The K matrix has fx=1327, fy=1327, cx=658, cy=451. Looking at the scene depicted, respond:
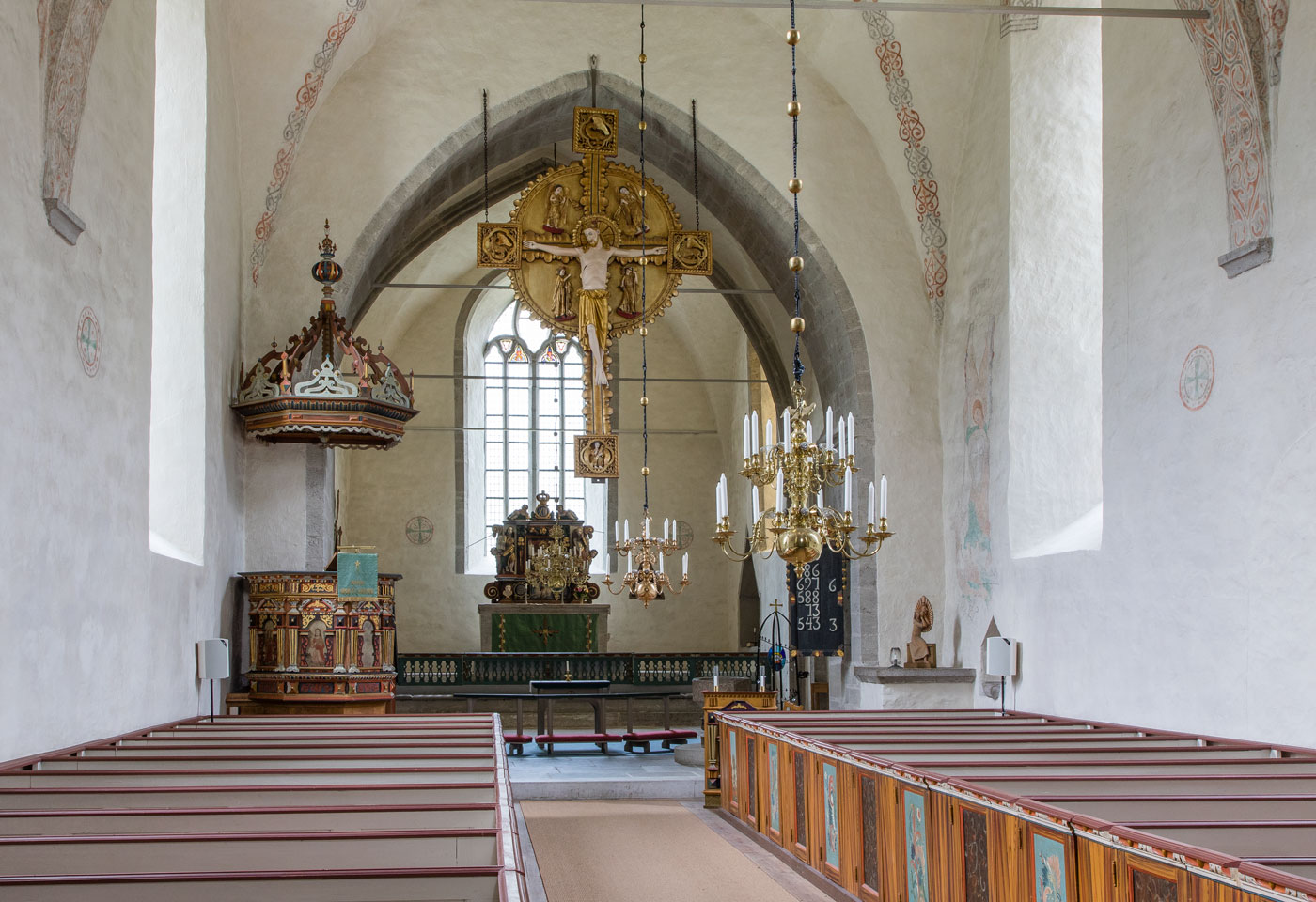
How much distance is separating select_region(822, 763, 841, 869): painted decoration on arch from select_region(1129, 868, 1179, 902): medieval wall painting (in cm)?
289

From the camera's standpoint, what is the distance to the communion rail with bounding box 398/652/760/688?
1556 cm

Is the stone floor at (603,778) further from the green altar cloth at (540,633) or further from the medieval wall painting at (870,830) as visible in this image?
the green altar cloth at (540,633)

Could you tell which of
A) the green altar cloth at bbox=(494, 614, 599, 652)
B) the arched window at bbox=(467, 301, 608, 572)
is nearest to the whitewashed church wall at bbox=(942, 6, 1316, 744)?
the green altar cloth at bbox=(494, 614, 599, 652)

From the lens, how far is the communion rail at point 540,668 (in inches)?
613

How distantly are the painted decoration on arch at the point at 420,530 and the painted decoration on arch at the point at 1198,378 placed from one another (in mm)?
13756

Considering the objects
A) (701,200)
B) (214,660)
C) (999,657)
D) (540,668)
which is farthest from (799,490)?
(540,668)

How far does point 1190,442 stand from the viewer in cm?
765

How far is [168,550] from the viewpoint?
9.37 metres

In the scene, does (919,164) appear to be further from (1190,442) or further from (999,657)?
(1190,442)

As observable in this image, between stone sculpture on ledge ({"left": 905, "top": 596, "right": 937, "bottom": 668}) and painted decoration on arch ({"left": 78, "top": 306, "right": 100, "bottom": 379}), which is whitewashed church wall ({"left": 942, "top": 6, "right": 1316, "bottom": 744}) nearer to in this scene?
stone sculpture on ledge ({"left": 905, "top": 596, "right": 937, "bottom": 668})

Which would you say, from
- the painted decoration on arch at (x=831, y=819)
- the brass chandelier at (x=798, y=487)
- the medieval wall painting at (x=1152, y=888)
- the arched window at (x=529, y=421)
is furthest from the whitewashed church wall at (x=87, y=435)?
the arched window at (x=529, y=421)

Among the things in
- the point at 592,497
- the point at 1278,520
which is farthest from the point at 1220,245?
the point at 592,497

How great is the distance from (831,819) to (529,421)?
14640 mm

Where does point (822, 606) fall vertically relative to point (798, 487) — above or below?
below
